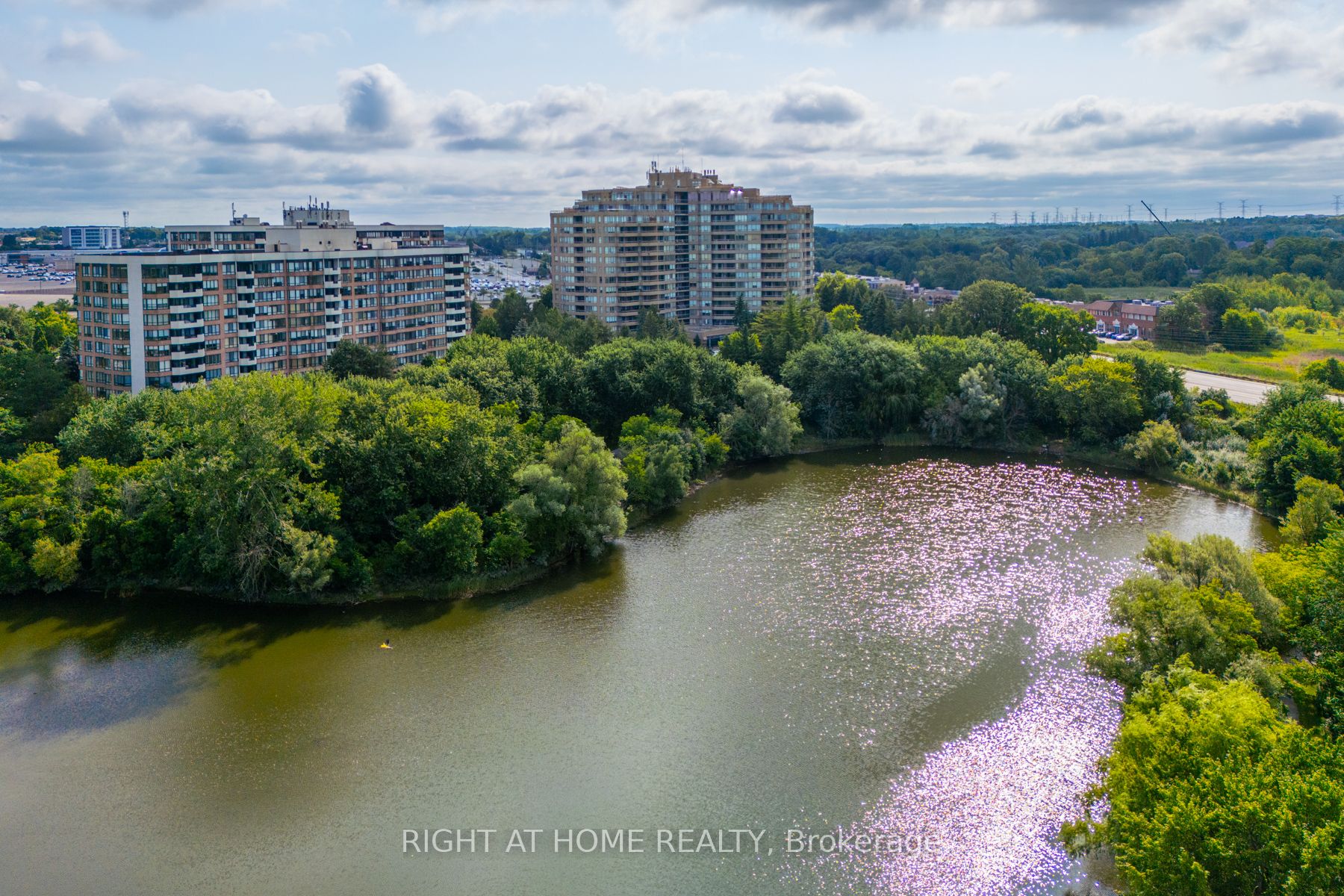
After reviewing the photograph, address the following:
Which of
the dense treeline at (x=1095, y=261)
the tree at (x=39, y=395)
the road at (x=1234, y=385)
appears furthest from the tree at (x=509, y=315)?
the dense treeline at (x=1095, y=261)

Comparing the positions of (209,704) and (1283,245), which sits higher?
(1283,245)

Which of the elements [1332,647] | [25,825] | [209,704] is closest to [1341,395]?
[1332,647]

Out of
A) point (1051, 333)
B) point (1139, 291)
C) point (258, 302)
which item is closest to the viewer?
point (258, 302)

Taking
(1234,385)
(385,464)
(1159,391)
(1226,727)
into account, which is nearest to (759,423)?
(1159,391)

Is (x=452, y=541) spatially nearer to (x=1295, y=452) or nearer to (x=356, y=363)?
(x=356, y=363)

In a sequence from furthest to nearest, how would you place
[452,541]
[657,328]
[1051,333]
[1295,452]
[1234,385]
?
1. [1051,333]
2. [657,328]
3. [1234,385]
4. [1295,452]
5. [452,541]

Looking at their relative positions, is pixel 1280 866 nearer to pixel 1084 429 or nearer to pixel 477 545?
pixel 477 545

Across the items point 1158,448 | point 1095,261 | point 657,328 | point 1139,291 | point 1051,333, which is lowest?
point 1158,448

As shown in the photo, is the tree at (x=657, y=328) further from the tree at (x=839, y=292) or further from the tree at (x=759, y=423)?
the tree at (x=839, y=292)
